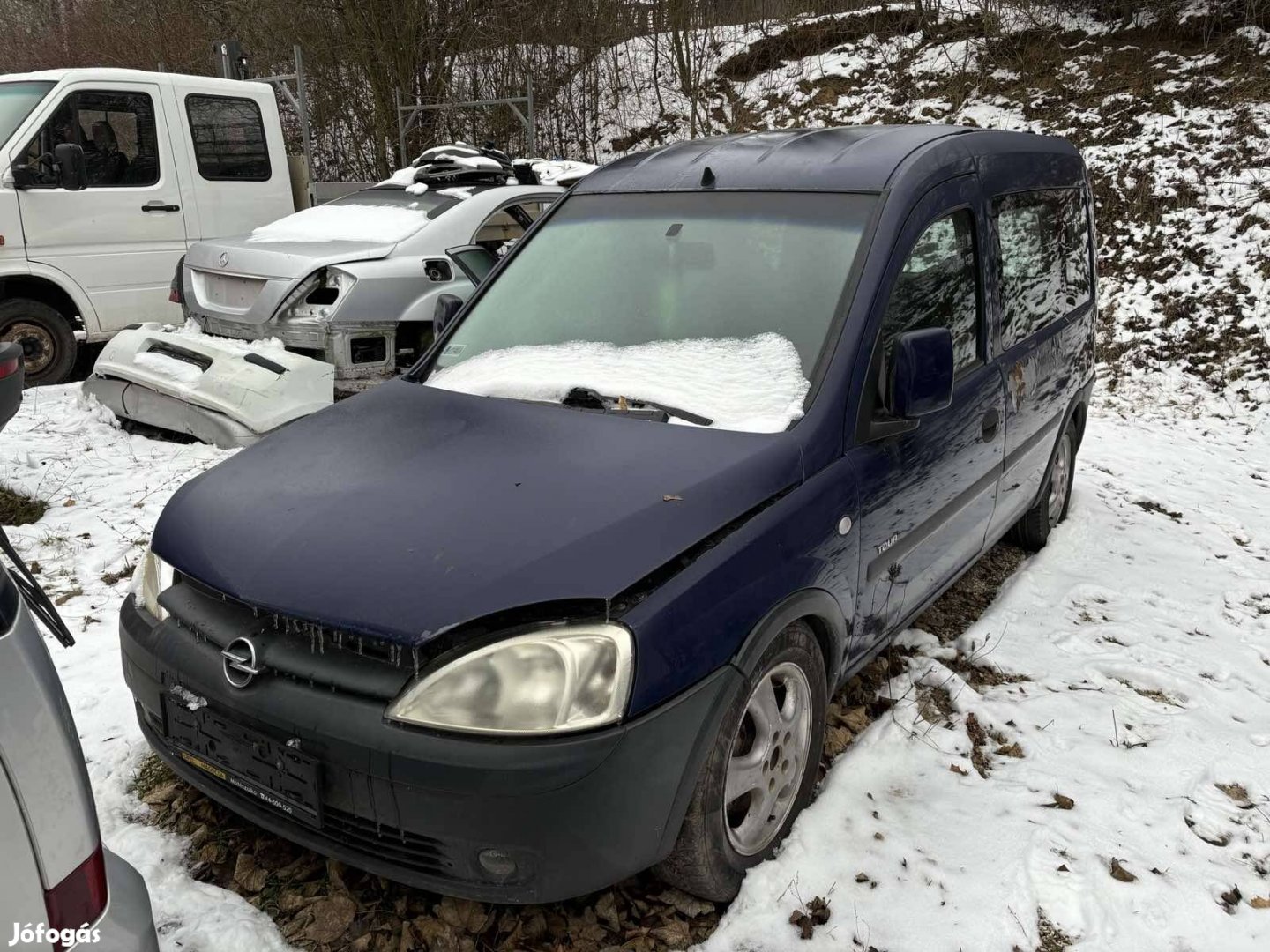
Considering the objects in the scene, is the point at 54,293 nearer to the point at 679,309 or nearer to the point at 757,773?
the point at 679,309

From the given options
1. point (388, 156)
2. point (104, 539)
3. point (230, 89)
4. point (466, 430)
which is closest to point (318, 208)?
point (230, 89)

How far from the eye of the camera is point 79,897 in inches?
58.1

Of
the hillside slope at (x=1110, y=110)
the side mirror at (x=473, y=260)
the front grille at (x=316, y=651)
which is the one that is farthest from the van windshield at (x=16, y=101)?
the hillside slope at (x=1110, y=110)

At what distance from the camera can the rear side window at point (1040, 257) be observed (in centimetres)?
376

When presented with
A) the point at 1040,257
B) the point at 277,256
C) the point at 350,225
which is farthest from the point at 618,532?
the point at 350,225

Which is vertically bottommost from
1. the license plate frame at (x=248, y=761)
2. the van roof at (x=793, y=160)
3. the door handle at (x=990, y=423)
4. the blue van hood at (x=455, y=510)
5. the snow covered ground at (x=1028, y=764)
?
the snow covered ground at (x=1028, y=764)

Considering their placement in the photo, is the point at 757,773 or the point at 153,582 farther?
the point at 153,582

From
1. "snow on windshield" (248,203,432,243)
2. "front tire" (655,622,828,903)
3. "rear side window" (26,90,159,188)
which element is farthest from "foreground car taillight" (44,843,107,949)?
"rear side window" (26,90,159,188)

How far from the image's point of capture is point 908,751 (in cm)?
319

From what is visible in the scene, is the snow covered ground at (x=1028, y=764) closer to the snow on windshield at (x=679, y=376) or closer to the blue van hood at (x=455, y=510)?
the blue van hood at (x=455, y=510)

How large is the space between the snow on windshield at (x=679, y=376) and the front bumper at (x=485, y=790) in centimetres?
80

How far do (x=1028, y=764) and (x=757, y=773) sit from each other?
3.86ft

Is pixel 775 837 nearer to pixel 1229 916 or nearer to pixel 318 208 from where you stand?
pixel 1229 916

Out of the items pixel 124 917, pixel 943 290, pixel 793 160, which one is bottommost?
pixel 124 917
